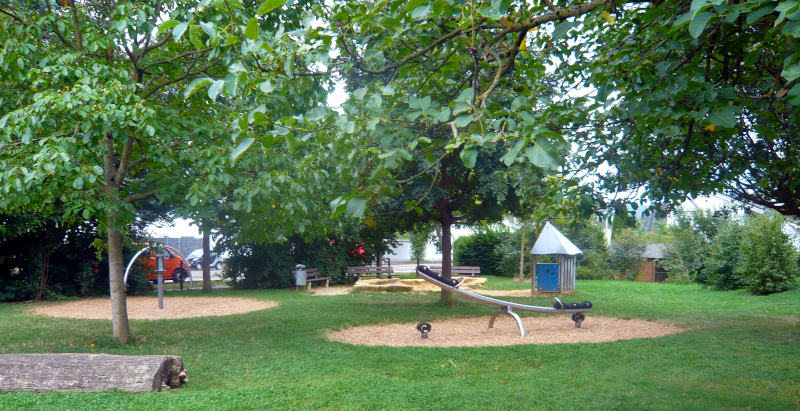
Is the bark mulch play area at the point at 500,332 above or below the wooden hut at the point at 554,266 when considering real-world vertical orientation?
below

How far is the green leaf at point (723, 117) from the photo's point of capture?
311 centimetres

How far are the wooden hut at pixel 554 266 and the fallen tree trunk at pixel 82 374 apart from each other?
508 inches

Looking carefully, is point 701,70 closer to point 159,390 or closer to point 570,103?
point 570,103

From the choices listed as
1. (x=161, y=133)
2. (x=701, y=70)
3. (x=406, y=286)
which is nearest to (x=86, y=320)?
(x=161, y=133)

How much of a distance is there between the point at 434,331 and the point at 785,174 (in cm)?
534

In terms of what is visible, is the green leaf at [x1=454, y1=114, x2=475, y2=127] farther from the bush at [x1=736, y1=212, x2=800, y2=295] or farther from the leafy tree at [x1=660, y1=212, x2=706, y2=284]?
the leafy tree at [x1=660, y1=212, x2=706, y2=284]

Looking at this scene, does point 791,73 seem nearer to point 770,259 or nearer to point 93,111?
point 93,111

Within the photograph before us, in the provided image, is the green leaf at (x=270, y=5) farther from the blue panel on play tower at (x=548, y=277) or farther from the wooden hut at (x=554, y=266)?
the blue panel on play tower at (x=548, y=277)

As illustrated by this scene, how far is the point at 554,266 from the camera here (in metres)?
16.8

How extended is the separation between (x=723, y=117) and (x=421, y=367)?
432 cm

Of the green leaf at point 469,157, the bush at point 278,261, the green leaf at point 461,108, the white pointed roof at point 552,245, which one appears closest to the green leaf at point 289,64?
the green leaf at point 461,108

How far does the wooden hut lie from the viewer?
16.8 metres

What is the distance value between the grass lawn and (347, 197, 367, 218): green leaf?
293cm

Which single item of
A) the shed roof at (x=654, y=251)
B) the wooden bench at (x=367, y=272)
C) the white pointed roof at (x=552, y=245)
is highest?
the white pointed roof at (x=552, y=245)
